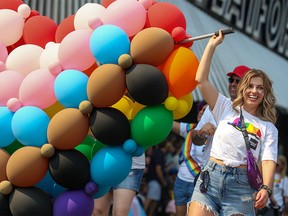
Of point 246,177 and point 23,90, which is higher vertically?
point 23,90

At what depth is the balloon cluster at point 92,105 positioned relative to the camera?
183 inches

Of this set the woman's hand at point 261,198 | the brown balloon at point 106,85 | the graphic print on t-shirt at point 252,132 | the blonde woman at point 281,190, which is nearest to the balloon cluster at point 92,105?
the brown balloon at point 106,85

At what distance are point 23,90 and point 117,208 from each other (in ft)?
5.71

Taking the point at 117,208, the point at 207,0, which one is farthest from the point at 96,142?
the point at 207,0

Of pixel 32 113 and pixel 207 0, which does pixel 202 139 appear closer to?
pixel 32 113

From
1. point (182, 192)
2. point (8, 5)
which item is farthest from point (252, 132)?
point (182, 192)

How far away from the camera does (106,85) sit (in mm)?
4602

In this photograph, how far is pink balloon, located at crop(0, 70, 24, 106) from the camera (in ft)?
16.3

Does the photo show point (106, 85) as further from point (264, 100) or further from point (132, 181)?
point (132, 181)

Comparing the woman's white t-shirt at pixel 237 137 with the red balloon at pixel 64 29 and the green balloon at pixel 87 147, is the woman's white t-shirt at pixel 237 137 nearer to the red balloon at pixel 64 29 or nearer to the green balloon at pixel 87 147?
the green balloon at pixel 87 147

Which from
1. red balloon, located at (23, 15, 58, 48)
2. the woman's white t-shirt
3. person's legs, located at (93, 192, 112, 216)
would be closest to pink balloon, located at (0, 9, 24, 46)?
red balloon, located at (23, 15, 58, 48)

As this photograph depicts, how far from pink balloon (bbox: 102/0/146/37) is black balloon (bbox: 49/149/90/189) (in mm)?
915

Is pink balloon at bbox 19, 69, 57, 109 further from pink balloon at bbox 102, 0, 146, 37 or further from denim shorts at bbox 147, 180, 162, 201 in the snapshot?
denim shorts at bbox 147, 180, 162, 201

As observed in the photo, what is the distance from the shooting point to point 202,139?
6.48 meters
